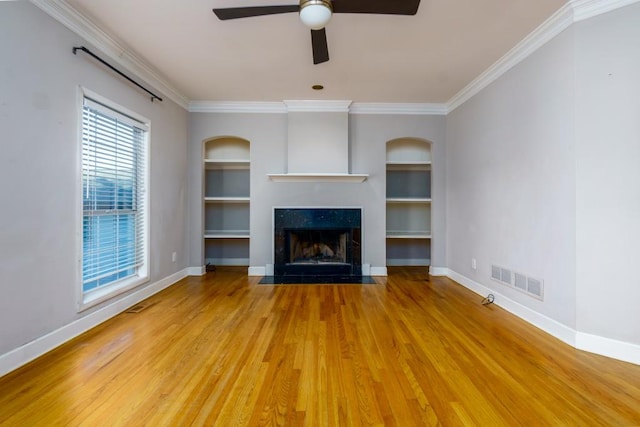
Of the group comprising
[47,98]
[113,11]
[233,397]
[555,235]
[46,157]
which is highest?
[113,11]

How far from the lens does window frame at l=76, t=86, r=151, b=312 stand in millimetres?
2580

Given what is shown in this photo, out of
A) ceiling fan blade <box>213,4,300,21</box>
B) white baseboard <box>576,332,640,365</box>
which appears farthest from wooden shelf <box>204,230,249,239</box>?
white baseboard <box>576,332,640,365</box>

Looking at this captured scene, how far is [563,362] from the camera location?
6.98 ft

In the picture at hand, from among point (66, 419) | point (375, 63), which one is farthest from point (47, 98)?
point (375, 63)

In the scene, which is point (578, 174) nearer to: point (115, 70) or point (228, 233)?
point (115, 70)

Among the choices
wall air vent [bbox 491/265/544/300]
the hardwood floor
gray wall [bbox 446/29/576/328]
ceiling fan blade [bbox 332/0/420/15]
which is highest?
ceiling fan blade [bbox 332/0/420/15]

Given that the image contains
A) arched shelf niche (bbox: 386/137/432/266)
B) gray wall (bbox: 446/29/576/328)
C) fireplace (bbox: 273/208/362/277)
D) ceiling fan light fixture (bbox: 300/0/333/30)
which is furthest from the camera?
arched shelf niche (bbox: 386/137/432/266)

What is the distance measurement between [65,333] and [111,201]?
1.26m

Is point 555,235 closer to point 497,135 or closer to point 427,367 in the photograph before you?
point 497,135

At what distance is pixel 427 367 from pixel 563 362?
0.97 metres

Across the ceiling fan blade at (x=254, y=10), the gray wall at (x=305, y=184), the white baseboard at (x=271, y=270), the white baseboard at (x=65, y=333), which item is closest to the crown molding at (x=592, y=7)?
the ceiling fan blade at (x=254, y=10)

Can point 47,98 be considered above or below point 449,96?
below

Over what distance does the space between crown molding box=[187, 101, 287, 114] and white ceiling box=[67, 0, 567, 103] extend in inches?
17.8

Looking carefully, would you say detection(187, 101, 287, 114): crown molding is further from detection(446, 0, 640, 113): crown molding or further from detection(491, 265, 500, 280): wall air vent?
detection(491, 265, 500, 280): wall air vent
